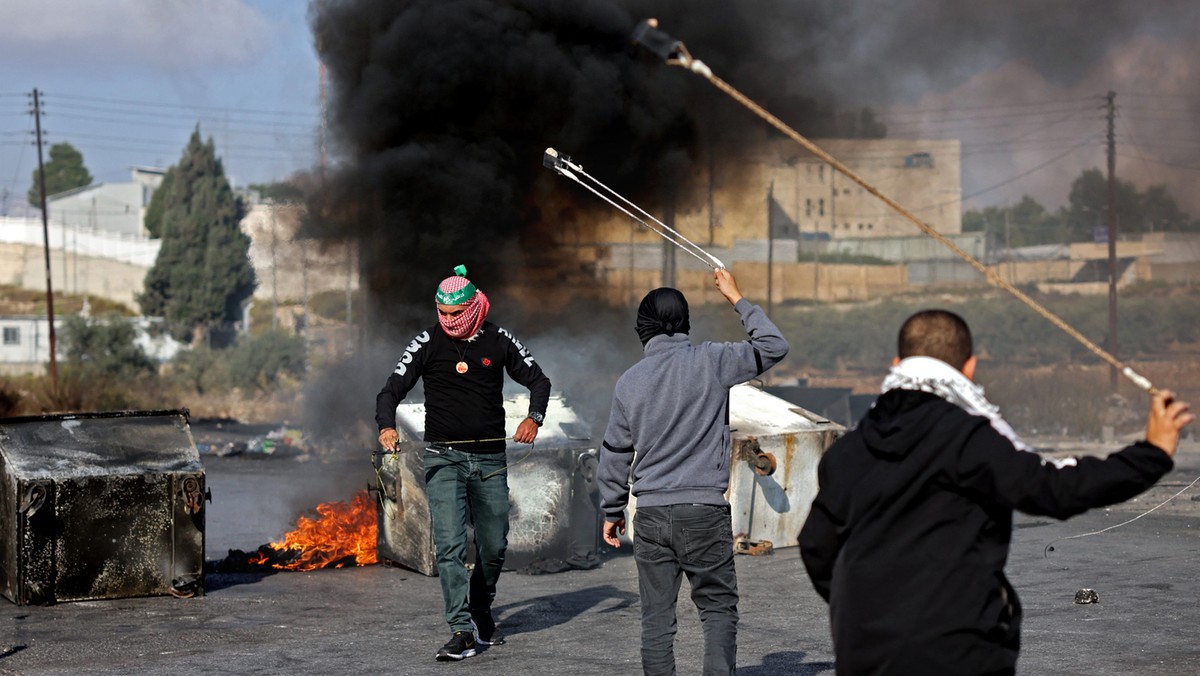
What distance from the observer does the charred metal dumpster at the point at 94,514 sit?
7.39 m

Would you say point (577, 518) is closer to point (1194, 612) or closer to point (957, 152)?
point (1194, 612)

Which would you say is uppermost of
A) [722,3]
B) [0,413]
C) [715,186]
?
[722,3]

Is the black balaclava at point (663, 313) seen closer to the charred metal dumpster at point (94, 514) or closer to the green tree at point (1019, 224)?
the charred metal dumpster at point (94, 514)

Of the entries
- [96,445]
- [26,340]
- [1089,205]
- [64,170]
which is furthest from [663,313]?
[64,170]

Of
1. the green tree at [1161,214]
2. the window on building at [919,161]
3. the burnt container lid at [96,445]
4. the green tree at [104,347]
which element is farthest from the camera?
the green tree at [104,347]

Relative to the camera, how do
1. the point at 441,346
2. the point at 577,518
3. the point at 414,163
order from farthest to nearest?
the point at 414,163 → the point at 577,518 → the point at 441,346

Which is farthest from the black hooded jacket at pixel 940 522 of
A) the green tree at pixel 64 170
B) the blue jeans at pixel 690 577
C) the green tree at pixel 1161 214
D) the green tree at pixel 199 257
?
the green tree at pixel 64 170

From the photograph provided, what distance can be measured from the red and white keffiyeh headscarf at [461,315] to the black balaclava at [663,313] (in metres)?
1.67

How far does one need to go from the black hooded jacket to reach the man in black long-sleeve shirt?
3.36 meters

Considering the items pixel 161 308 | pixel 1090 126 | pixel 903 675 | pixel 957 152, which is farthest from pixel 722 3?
pixel 161 308

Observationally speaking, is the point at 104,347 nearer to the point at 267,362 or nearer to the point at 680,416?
A: the point at 267,362

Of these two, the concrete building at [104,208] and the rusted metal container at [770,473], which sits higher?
the concrete building at [104,208]

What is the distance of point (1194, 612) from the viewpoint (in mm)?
6656

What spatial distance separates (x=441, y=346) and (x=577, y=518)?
2703mm
